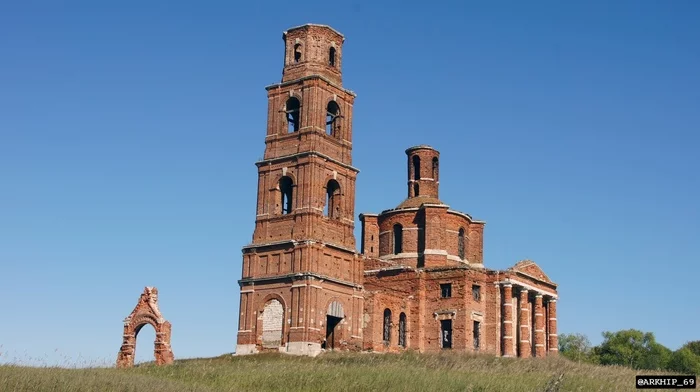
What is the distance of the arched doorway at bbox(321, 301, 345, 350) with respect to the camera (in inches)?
1528

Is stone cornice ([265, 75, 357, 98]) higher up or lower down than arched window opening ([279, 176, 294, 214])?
higher up

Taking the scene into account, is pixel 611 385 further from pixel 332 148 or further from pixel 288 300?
pixel 332 148

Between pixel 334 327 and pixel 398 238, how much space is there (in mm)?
8273

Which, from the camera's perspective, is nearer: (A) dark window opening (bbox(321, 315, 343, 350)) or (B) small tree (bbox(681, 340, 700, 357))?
(A) dark window opening (bbox(321, 315, 343, 350))

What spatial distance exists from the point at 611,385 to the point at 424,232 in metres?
22.2

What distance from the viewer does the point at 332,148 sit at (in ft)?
132

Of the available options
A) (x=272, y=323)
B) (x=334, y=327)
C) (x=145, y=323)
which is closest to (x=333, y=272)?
(x=334, y=327)

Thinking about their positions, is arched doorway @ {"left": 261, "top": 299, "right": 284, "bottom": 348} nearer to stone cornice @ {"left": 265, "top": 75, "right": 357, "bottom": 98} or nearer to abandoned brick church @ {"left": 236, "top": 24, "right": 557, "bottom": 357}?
abandoned brick church @ {"left": 236, "top": 24, "right": 557, "bottom": 357}

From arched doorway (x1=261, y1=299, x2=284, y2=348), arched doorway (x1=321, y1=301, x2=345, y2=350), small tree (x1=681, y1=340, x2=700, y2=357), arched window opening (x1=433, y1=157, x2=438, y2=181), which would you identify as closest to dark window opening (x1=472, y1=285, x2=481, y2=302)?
arched doorway (x1=321, y1=301, x2=345, y2=350)

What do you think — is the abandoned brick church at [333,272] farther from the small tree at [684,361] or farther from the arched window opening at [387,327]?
the small tree at [684,361]

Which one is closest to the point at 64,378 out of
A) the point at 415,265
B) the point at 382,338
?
the point at 382,338

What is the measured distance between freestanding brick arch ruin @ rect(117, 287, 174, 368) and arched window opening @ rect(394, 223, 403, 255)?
14756mm

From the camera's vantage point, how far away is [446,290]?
41406mm

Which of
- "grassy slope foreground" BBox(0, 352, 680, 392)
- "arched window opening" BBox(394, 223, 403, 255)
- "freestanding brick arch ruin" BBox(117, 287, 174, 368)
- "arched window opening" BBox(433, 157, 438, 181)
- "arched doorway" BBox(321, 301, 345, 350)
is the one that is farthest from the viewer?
"arched window opening" BBox(433, 157, 438, 181)
